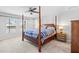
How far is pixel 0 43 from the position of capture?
2258 millimetres

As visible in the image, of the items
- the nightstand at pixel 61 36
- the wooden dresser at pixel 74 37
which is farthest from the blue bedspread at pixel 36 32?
the wooden dresser at pixel 74 37

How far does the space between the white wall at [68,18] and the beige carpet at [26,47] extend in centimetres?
27

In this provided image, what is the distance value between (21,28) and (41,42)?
618 millimetres

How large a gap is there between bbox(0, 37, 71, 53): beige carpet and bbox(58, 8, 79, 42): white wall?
0.27m

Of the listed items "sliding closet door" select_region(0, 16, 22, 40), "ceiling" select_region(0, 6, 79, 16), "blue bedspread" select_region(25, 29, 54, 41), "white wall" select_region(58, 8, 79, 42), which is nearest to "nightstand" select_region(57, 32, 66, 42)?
"white wall" select_region(58, 8, 79, 42)

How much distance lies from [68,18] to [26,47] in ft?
4.20

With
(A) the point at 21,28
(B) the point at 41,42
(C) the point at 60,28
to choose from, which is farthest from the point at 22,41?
(C) the point at 60,28

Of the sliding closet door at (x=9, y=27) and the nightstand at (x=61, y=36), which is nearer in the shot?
the sliding closet door at (x=9, y=27)

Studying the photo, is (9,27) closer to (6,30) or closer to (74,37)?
(6,30)

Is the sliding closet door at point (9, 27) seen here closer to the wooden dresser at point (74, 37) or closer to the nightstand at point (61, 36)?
the nightstand at point (61, 36)

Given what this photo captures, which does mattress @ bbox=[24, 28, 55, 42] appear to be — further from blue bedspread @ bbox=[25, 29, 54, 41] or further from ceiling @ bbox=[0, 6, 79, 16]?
ceiling @ bbox=[0, 6, 79, 16]

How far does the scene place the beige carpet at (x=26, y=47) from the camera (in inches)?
90.2

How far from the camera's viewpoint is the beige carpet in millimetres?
2291

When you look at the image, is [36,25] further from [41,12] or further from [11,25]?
[11,25]
